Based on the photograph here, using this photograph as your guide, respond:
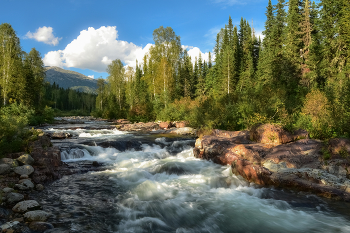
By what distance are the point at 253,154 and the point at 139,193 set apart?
19.6 ft

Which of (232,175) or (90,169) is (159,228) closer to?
(232,175)

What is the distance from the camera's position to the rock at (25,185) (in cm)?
740

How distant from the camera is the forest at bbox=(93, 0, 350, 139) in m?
14.1

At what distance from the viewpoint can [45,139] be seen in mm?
11445

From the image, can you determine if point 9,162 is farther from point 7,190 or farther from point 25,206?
point 25,206

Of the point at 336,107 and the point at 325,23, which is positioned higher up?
the point at 325,23

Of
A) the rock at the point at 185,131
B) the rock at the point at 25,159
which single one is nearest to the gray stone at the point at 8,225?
the rock at the point at 25,159

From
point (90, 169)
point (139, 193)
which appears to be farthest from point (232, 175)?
point (90, 169)

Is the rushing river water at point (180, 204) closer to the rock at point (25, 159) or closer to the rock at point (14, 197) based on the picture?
the rock at point (14, 197)

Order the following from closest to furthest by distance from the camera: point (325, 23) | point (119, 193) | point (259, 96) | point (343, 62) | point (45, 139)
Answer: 1. point (119, 193)
2. point (45, 139)
3. point (259, 96)
4. point (343, 62)
5. point (325, 23)

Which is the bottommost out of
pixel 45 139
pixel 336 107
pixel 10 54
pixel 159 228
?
pixel 159 228

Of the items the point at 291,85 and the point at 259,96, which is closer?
the point at 259,96

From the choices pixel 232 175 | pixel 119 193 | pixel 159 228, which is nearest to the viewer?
pixel 159 228

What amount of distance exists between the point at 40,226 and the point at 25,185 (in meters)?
3.17
